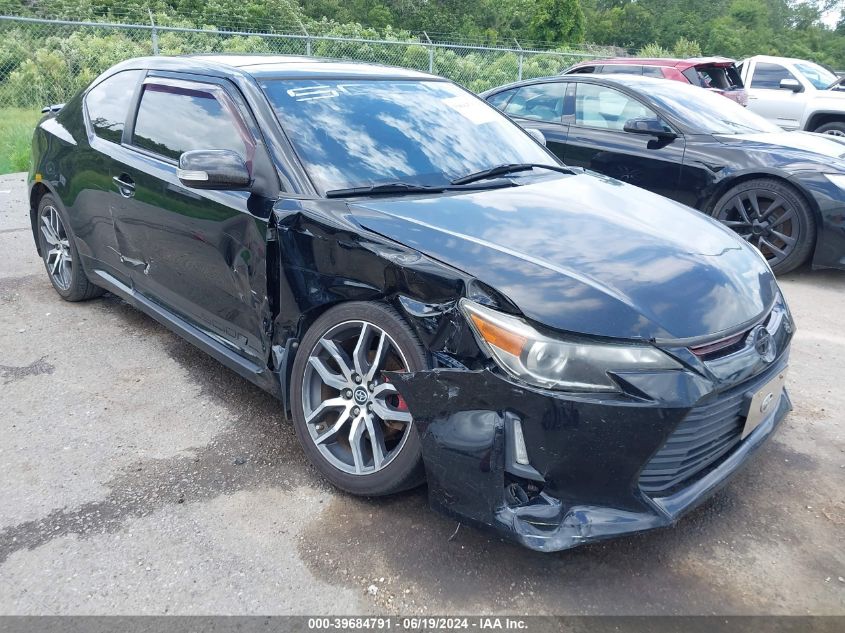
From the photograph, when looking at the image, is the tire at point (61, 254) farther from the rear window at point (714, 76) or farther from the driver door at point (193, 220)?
the rear window at point (714, 76)

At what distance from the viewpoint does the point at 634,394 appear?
221 cm

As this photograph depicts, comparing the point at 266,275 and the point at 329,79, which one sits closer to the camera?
the point at 266,275

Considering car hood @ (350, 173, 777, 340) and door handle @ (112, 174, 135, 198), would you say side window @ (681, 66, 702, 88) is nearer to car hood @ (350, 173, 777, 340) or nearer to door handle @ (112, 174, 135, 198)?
car hood @ (350, 173, 777, 340)

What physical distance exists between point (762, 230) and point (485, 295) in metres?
4.40

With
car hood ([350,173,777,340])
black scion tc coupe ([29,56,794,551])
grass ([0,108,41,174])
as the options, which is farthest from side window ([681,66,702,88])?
grass ([0,108,41,174])

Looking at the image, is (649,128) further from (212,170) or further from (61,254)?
(61,254)

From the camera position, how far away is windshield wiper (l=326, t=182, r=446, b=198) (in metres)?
2.96

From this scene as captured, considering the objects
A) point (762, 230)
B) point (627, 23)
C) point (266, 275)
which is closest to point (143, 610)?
point (266, 275)

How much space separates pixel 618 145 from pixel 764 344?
14.5 ft

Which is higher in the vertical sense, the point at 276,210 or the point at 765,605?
the point at 276,210

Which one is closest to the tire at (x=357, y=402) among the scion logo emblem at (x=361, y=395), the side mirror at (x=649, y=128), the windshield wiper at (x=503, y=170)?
the scion logo emblem at (x=361, y=395)

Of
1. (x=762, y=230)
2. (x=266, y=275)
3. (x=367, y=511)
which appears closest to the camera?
(x=367, y=511)

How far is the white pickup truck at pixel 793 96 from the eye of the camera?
1268 centimetres

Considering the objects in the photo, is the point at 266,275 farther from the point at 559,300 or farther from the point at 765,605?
the point at 765,605
